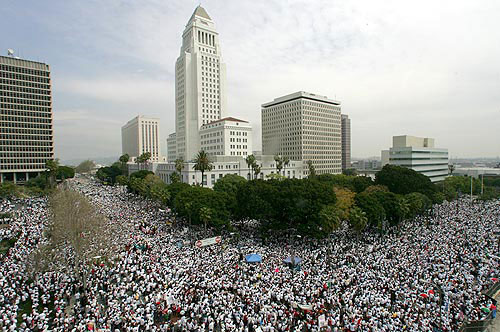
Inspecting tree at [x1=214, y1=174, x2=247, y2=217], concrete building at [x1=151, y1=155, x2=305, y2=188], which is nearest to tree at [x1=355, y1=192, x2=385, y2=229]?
tree at [x1=214, y1=174, x2=247, y2=217]

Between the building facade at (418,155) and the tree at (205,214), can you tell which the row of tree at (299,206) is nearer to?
the tree at (205,214)

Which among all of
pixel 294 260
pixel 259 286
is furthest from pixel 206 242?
pixel 259 286

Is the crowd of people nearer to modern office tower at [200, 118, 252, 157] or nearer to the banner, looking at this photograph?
the banner

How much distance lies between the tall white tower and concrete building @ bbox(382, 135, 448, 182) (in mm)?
67026

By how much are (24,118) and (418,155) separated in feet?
461

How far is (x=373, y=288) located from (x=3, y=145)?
123 m

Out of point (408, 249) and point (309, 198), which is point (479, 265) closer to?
point (408, 249)

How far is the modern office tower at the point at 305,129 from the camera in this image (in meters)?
132

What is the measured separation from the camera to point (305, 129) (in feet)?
432

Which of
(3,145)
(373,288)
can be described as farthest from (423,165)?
(3,145)

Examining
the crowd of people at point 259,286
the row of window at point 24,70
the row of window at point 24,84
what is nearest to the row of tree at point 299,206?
the crowd of people at point 259,286

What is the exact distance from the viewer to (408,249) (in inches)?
1288

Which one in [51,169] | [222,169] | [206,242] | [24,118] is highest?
[24,118]

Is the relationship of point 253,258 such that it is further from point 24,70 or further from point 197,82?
point 24,70
